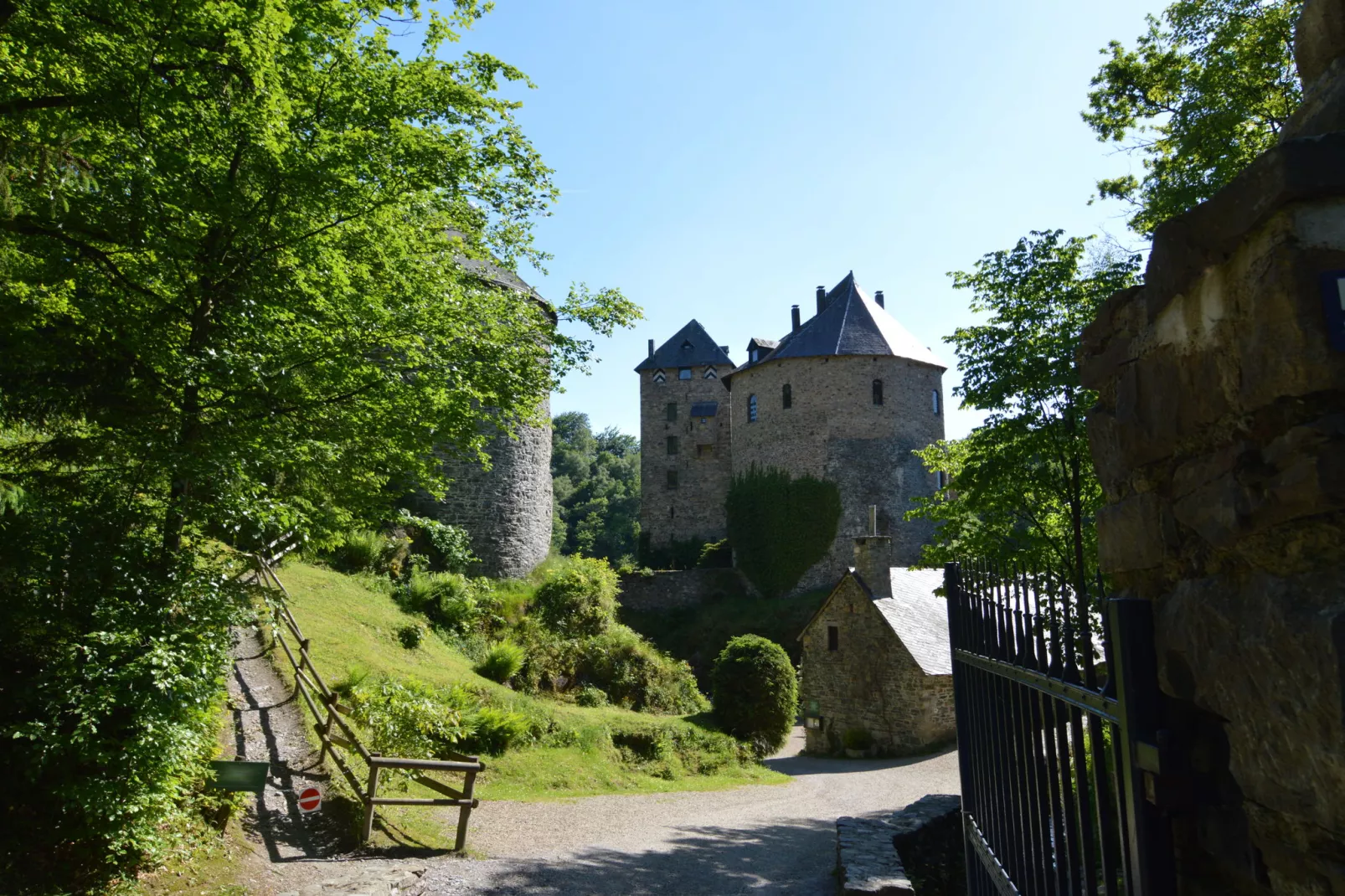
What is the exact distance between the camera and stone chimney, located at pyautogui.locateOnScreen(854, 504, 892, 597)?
22672 mm

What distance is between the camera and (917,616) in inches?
904

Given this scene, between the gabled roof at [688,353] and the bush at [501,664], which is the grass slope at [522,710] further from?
the gabled roof at [688,353]

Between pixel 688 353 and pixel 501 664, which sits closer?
pixel 501 664

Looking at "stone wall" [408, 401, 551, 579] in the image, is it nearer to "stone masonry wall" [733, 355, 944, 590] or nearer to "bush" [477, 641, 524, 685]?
"bush" [477, 641, 524, 685]

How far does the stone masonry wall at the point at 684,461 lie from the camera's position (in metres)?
45.1

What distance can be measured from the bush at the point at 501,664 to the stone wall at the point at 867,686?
28.3 feet

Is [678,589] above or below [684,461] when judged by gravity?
below

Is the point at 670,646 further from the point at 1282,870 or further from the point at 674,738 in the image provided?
the point at 1282,870

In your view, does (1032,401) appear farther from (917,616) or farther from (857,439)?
(857,439)

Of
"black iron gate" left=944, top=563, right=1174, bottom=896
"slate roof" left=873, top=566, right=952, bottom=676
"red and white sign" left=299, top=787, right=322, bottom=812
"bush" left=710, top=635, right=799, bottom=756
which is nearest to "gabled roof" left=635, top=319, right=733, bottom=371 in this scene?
"slate roof" left=873, top=566, right=952, bottom=676

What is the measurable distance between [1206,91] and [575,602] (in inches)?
642

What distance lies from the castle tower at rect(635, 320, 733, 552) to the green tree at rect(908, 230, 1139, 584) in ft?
102

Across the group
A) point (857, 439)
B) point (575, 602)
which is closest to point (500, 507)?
point (575, 602)

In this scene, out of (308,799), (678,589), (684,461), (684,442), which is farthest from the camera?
(684,442)
